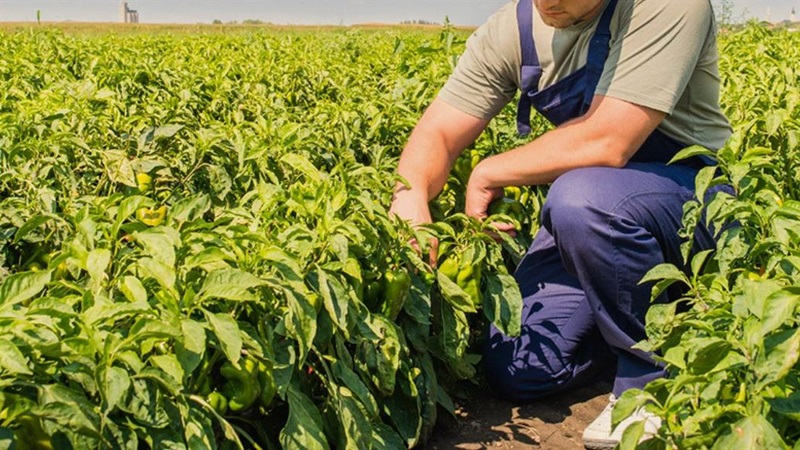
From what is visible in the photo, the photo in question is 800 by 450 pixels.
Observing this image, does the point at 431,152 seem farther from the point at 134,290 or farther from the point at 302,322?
the point at 134,290

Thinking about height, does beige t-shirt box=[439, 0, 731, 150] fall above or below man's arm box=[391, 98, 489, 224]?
above

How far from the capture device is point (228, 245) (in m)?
2.27

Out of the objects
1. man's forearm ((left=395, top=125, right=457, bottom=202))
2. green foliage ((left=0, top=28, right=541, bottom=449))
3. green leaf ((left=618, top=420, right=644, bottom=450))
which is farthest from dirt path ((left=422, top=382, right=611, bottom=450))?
green leaf ((left=618, top=420, right=644, bottom=450))

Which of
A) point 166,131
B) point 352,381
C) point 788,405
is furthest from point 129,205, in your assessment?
point 788,405

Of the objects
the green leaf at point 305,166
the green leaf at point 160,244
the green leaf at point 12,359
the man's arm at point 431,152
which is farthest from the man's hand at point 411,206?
the green leaf at point 12,359

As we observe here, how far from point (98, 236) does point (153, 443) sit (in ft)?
2.42

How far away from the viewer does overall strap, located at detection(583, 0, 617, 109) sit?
3.22 m

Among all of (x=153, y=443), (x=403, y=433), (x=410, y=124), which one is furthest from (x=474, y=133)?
(x=153, y=443)

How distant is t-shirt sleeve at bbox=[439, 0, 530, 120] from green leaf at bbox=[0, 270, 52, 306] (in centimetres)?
185

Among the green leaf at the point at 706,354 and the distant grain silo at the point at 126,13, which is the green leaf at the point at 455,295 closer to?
the green leaf at the point at 706,354

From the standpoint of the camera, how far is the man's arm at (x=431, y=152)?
10.6 ft

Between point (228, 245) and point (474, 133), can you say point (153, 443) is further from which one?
point (474, 133)

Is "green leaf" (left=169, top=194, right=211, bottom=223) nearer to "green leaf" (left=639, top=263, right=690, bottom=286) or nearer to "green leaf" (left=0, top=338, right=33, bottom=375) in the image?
"green leaf" (left=0, top=338, right=33, bottom=375)

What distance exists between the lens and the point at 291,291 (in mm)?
2176
